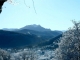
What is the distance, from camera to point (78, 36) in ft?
178

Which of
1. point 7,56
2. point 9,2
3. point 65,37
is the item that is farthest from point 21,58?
point 9,2

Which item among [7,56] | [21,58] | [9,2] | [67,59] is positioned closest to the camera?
[9,2]

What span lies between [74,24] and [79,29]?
2.02 m

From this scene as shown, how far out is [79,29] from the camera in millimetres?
55594

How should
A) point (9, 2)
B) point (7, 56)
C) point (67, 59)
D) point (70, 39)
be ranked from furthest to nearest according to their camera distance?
point (7, 56)
point (70, 39)
point (67, 59)
point (9, 2)

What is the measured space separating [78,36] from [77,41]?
5.45ft

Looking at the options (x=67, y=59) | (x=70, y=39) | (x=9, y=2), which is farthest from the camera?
(x=70, y=39)

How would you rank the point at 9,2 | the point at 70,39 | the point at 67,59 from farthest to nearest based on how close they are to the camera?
the point at 70,39 → the point at 67,59 → the point at 9,2

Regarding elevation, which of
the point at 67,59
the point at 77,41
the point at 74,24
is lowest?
the point at 67,59

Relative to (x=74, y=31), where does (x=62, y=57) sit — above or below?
below

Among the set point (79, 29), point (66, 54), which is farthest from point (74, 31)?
→ point (66, 54)

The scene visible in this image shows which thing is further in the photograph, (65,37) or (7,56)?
(7,56)

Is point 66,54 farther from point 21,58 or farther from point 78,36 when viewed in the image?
point 21,58

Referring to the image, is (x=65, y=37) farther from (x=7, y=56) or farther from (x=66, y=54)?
(x=7, y=56)
